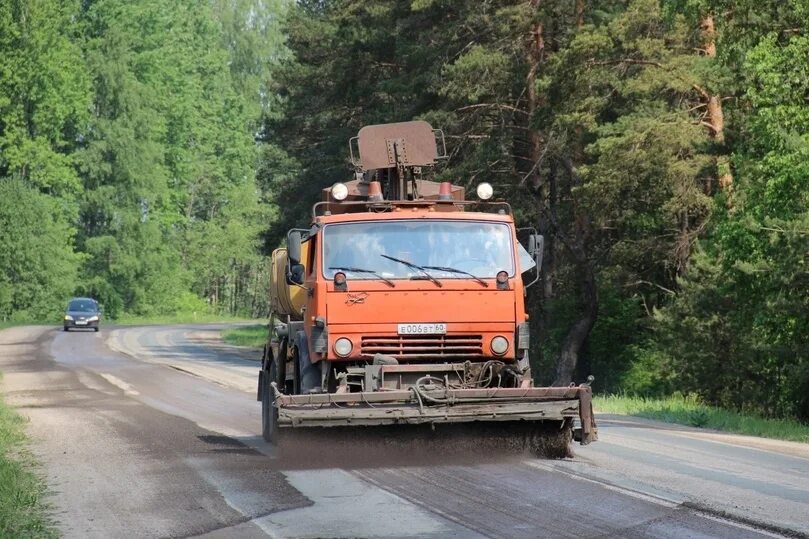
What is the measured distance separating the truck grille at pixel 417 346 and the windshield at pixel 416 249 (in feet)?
2.11

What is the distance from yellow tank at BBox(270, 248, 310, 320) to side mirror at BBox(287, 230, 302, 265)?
93 cm

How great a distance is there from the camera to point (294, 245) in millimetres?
14406

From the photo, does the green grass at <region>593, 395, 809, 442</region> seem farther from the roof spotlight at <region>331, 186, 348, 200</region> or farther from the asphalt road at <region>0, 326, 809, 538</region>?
the roof spotlight at <region>331, 186, 348, 200</region>

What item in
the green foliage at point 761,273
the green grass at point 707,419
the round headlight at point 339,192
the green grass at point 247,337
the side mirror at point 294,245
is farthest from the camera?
the green grass at point 247,337

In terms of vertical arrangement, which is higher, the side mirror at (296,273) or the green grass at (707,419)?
the side mirror at (296,273)

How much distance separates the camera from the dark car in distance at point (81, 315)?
66.2m

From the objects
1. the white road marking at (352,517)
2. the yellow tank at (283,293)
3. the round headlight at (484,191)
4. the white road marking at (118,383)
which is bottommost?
the white road marking at (352,517)

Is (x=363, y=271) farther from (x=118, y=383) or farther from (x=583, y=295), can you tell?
(x=583, y=295)

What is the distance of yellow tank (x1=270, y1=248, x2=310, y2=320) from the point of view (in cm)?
1645

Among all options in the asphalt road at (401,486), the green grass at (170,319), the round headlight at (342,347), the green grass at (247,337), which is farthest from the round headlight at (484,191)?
the green grass at (170,319)

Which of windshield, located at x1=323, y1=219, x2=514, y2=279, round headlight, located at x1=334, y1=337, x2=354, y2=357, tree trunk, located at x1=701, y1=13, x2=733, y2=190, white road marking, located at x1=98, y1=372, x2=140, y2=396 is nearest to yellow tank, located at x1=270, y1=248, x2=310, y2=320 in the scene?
windshield, located at x1=323, y1=219, x2=514, y2=279

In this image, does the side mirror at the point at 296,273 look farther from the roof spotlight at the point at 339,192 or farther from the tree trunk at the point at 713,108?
the tree trunk at the point at 713,108

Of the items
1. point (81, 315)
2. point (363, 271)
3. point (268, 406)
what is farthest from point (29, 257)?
point (363, 271)

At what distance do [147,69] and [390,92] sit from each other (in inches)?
2330
